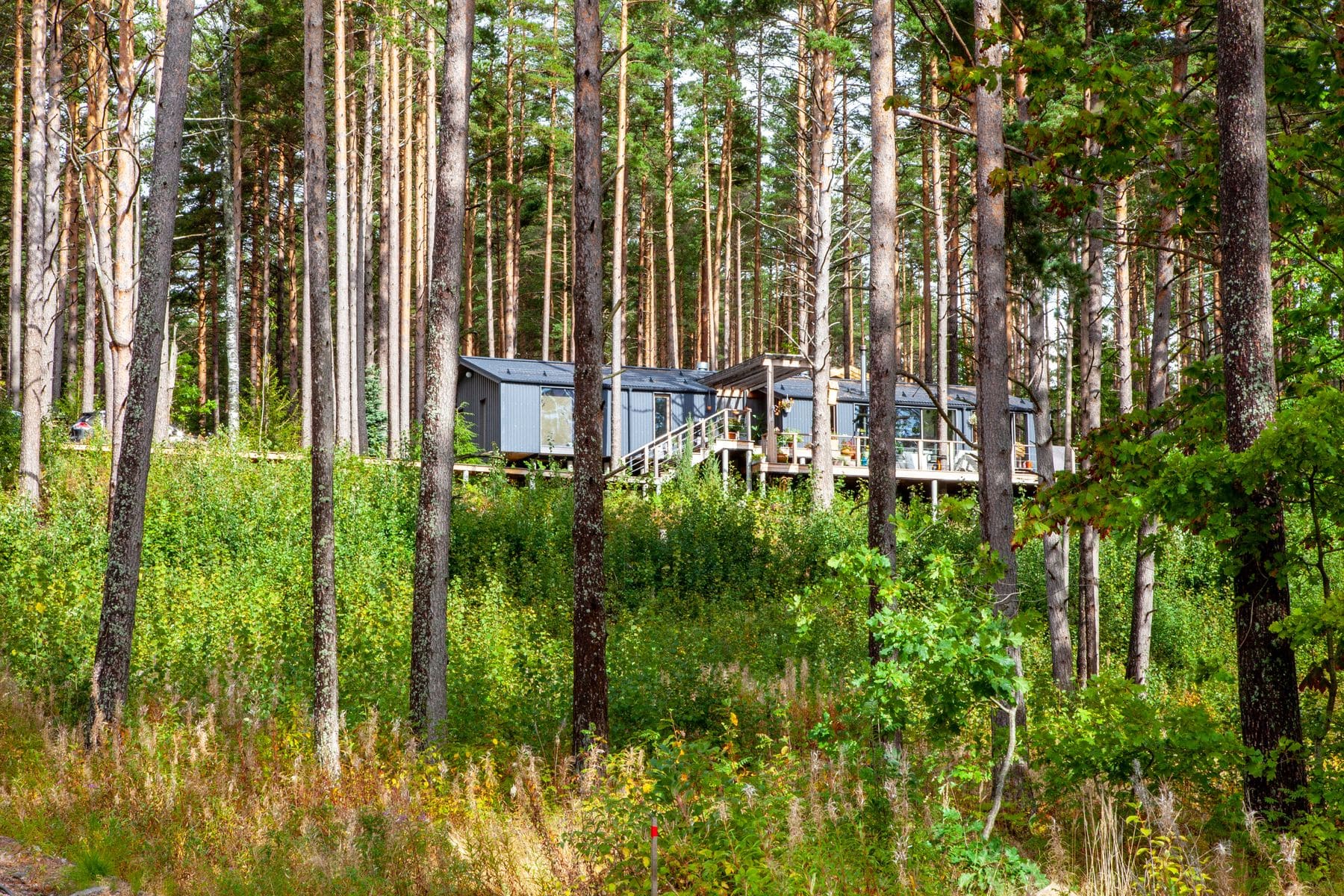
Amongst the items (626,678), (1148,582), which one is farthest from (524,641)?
(1148,582)

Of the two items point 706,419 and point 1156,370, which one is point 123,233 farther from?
point 706,419

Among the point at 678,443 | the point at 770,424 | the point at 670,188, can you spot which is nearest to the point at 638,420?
the point at 678,443

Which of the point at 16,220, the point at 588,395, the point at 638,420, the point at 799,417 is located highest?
the point at 16,220

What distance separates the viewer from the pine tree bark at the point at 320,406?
289 inches

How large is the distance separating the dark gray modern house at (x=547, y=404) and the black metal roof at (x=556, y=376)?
2cm

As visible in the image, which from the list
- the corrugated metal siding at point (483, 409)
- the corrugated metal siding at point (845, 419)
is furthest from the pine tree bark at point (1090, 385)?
the corrugated metal siding at point (483, 409)

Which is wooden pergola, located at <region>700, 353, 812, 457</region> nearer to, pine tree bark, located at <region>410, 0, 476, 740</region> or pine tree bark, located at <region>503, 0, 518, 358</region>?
pine tree bark, located at <region>503, 0, 518, 358</region>

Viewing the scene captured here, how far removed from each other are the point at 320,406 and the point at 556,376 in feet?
55.2

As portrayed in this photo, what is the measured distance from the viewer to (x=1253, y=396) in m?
5.59

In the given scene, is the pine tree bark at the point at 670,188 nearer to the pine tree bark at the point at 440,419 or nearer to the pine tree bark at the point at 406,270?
the pine tree bark at the point at 406,270

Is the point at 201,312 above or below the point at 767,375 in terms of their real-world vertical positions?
above

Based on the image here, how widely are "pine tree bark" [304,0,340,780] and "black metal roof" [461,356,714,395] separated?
15379mm

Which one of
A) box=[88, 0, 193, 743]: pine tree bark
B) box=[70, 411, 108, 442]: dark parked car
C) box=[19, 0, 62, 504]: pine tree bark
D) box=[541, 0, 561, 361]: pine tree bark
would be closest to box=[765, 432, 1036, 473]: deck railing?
box=[541, 0, 561, 361]: pine tree bark

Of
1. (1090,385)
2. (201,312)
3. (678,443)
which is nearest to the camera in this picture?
(1090,385)
